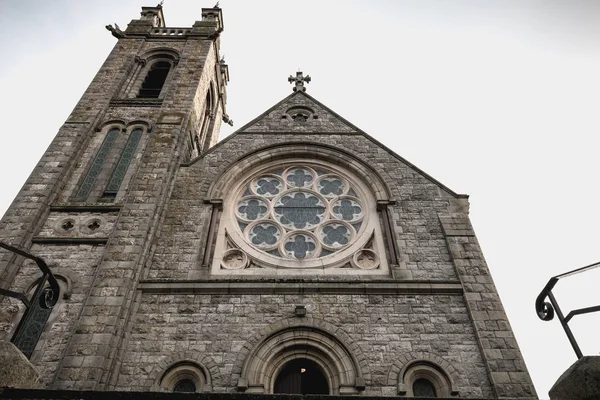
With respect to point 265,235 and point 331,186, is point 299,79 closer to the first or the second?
point 331,186

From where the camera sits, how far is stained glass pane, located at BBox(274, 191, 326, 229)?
9.91m

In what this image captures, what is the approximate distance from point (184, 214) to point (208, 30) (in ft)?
33.7

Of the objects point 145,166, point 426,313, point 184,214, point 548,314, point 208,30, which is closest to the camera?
point 548,314

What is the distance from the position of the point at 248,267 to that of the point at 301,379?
2.50 m

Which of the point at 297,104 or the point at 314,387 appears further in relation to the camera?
the point at 297,104

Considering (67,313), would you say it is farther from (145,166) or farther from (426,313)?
(426,313)

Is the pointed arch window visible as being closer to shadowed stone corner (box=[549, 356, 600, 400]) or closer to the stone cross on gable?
the stone cross on gable

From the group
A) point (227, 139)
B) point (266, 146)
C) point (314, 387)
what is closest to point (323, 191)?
point (266, 146)

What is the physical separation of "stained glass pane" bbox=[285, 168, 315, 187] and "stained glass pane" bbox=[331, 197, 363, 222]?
104cm

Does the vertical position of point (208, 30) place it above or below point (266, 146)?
above

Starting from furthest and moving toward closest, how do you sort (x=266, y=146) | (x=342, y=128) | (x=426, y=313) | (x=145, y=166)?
(x=342, y=128) < (x=266, y=146) < (x=145, y=166) < (x=426, y=313)

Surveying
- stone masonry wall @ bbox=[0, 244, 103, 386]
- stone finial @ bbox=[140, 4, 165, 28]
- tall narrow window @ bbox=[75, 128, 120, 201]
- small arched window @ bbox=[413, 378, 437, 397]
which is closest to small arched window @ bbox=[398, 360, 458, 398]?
small arched window @ bbox=[413, 378, 437, 397]

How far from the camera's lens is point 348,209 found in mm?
10266

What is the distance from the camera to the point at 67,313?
24.4 ft
